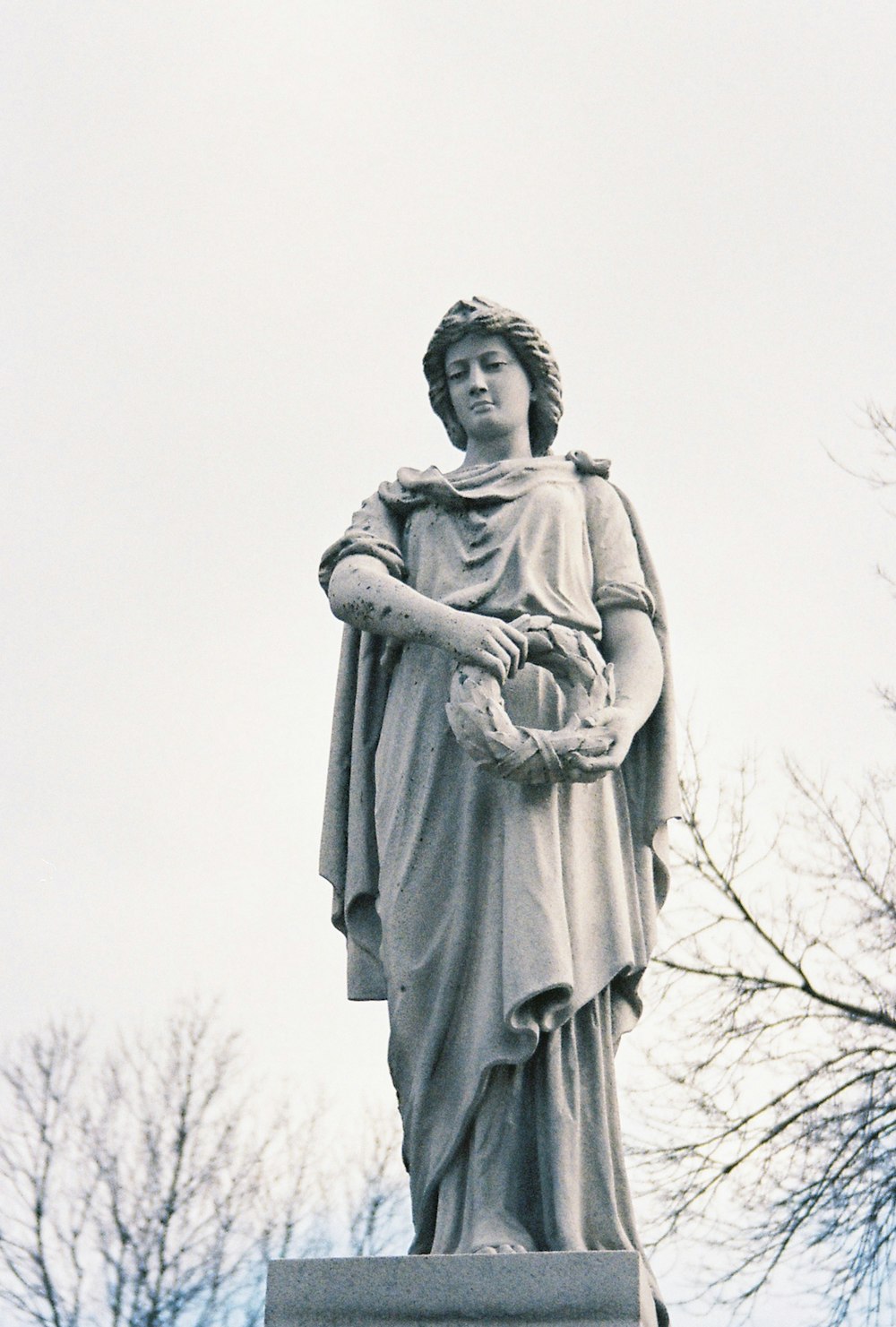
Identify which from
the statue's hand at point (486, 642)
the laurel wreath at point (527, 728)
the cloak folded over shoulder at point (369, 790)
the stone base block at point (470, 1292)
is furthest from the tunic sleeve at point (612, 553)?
the stone base block at point (470, 1292)

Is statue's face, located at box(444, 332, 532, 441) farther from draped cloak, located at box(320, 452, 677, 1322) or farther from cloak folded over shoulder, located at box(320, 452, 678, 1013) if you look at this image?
cloak folded over shoulder, located at box(320, 452, 678, 1013)

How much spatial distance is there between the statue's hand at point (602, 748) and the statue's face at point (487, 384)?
1.30 metres

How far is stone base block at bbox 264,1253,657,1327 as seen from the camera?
5.86 meters

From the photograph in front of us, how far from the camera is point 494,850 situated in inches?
263

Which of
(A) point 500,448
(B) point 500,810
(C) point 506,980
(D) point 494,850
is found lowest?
(C) point 506,980

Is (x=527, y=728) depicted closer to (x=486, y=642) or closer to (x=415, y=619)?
(x=486, y=642)

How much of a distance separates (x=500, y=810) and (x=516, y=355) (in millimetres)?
1732

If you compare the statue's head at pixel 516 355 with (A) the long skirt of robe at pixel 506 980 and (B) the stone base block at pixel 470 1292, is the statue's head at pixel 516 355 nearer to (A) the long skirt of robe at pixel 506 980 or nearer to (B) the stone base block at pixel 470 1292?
(A) the long skirt of robe at pixel 506 980

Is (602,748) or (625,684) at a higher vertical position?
(625,684)

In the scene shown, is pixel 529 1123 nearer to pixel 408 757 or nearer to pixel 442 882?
pixel 442 882

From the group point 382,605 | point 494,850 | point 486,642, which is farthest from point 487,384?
point 494,850

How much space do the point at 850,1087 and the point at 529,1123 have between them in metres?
6.41

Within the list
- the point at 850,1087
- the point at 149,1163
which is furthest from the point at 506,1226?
the point at 149,1163

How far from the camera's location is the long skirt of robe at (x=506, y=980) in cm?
634
